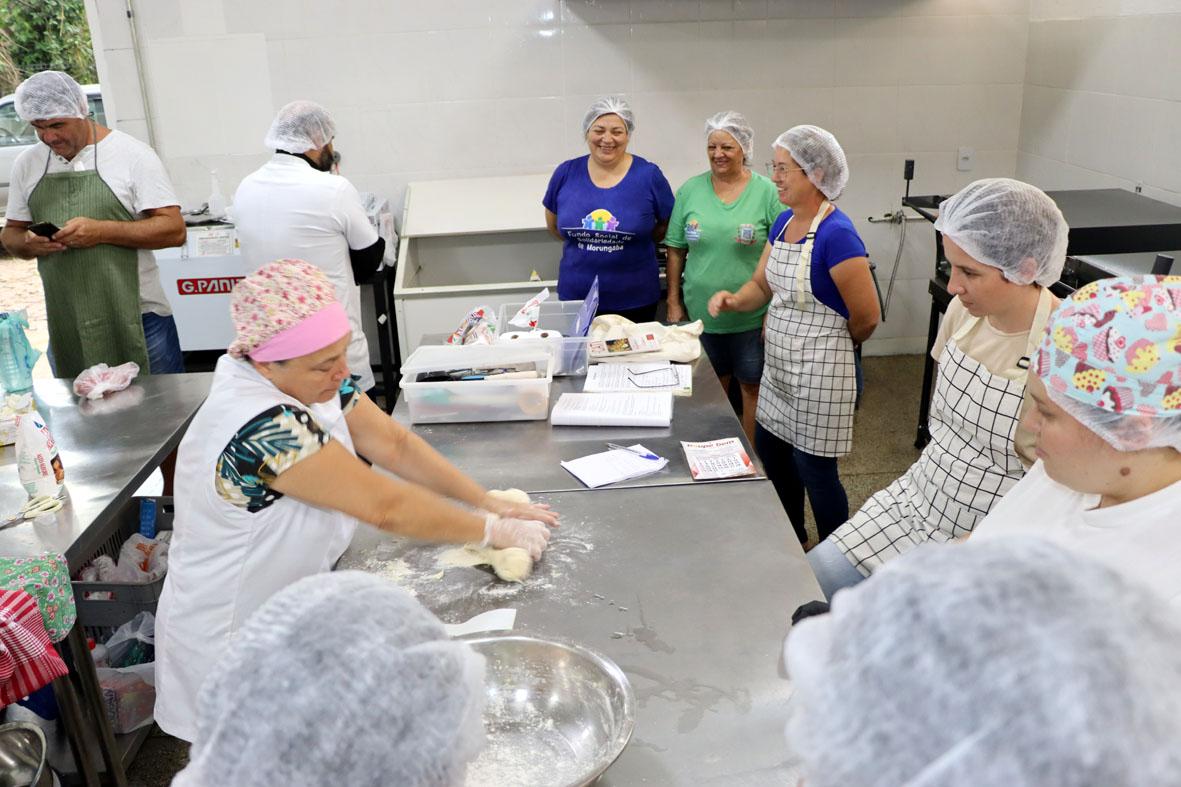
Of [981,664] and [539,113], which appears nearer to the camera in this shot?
[981,664]

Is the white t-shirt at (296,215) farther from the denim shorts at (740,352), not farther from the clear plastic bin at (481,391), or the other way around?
the denim shorts at (740,352)

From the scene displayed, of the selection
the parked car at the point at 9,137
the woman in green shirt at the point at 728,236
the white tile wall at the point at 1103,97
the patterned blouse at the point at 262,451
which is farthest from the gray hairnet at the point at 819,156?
the parked car at the point at 9,137

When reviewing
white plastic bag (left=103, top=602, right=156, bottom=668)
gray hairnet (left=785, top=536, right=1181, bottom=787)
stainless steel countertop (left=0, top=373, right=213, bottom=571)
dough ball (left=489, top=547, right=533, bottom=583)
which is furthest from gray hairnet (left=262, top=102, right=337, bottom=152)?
gray hairnet (left=785, top=536, right=1181, bottom=787)

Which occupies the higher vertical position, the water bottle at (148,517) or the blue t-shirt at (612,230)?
the blue t-shirt at (612,230)

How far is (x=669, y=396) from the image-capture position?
9.12 feet

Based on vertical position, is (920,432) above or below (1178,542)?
below

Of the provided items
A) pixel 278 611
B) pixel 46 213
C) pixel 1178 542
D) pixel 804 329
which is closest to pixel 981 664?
pixel 278 611

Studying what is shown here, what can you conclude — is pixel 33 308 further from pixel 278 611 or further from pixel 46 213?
pixel 278 611

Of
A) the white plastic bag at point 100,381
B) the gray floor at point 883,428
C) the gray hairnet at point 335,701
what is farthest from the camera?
the gray floor at point 883,428

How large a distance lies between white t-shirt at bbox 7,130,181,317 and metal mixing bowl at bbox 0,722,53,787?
81.6 inches

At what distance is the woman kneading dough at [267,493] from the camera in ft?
5.52

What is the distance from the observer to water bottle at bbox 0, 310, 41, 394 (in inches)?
115

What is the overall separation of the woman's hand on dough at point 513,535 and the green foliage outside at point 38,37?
5.67 m

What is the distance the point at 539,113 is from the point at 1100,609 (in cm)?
476
